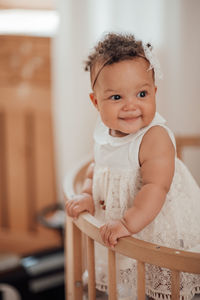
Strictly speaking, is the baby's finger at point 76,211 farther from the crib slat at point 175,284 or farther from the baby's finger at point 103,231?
the crib slat at point 175,284

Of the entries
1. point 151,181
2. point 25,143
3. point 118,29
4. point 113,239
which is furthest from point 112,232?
point 25,143

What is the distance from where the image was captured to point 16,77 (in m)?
2.07

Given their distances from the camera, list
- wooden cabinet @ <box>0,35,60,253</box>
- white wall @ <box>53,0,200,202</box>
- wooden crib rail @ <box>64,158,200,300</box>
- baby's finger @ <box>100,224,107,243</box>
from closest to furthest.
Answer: wooden crib rail @ <box>64,158,200,300</box>, baby's finger @ <box>100,224,107,243</box>, white wall @ <box>53,0,200,202</box>, wooden cabinet @ <box>0,35,60,253</box>

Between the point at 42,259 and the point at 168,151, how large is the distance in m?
1.13

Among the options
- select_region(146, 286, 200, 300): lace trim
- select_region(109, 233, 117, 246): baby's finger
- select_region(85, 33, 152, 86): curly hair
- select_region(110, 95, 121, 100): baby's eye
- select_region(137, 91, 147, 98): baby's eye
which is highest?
select_region(85, 33, 152, 86): curly hair

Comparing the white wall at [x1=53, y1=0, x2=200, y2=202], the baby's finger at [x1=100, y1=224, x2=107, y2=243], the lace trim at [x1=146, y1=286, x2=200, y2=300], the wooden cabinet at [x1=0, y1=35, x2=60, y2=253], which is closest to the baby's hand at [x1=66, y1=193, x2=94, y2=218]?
the baby's finger at [x1=100, y1=224, x2=107, y2=243]

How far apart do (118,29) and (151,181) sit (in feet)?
3.21

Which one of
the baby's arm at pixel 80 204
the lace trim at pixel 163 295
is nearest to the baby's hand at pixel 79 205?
the baby's arm at pixel 80 204

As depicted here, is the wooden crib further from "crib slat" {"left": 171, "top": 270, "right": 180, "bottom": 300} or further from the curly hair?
the curly hair

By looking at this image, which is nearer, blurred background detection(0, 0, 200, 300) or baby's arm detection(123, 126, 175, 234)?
baby's arm detection(123, 126, 175, 234)

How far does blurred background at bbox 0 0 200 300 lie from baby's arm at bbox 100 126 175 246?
1.54 feet

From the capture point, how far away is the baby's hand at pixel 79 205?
32.0 inches

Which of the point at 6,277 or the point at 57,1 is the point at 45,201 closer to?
the point at 6,277

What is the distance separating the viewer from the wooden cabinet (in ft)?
6.70
